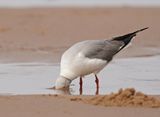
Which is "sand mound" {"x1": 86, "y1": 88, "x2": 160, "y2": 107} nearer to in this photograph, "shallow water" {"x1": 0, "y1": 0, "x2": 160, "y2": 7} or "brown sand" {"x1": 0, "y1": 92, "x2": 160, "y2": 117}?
"brown sand" {"x1": 0, "y1": 92, "x2": 160, "y2": 117}

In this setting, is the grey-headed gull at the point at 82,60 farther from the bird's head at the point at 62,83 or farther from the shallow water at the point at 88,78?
the shallow water at the point at 88,78

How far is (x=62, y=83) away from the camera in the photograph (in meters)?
9.45

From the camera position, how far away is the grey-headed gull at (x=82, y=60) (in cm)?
953

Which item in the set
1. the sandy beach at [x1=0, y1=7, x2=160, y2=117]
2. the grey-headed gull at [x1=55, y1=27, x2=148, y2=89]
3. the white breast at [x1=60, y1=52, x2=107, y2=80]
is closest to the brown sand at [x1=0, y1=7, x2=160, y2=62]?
the sandy beach at [x1=0, y1=7, x2=160, y2=117]

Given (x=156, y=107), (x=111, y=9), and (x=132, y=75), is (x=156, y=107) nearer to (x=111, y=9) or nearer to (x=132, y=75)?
(x=132, y=75)

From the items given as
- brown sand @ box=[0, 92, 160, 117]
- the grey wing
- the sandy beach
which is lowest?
brown sand @ box=[0, 92, 160, 117]

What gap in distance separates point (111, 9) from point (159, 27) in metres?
2.61

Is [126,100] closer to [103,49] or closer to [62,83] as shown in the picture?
[62,83]

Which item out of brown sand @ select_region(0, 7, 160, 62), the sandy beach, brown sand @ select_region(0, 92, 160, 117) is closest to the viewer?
brown sand @ select_region(0, 92, 160, 117)

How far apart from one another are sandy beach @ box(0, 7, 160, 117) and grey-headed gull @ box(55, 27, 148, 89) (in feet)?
5.36

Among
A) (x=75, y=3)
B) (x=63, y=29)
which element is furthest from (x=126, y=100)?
(x=75, y=3)

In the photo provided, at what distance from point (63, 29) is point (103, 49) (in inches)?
240

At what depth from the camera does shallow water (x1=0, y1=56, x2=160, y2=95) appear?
361 inches

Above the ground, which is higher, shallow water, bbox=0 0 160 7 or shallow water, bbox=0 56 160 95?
shallow water, bbox=0 0 160 7
